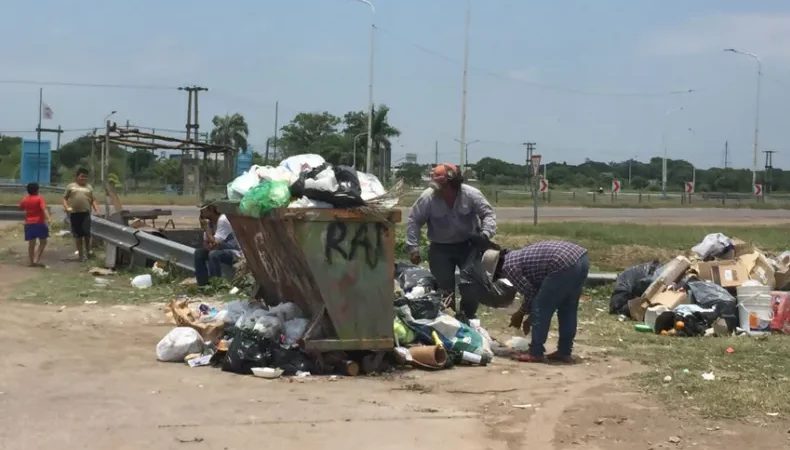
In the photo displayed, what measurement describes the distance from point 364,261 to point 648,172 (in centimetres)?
11247

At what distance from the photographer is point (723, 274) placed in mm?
10555

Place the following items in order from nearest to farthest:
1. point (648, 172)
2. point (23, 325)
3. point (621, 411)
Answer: point (621, 411)
point (23, 325)
point (648, 172)

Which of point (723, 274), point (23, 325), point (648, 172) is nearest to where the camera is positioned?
point (23, 325)

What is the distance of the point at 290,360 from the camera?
7176mm

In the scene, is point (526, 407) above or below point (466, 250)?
below

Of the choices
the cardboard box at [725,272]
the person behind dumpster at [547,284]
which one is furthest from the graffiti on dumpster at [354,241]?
the cardboard box at [725,272]

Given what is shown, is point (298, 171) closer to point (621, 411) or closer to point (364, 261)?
point (364, 261)

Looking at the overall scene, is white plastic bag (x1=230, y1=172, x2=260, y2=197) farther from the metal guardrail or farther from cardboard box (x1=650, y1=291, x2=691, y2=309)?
cardboard box (x1=650, y1=291, x2=691, y2=309)

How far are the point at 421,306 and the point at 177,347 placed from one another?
2119 millimetres

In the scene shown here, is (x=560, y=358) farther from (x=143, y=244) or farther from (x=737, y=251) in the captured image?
(x=143, y=244)

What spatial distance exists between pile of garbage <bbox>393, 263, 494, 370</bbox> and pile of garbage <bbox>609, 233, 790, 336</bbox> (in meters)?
2.76

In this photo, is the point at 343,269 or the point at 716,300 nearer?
the point at 343,269

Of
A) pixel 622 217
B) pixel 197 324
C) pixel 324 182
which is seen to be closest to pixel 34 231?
pixel 197 324

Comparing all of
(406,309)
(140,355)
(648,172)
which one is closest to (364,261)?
(406,309)
